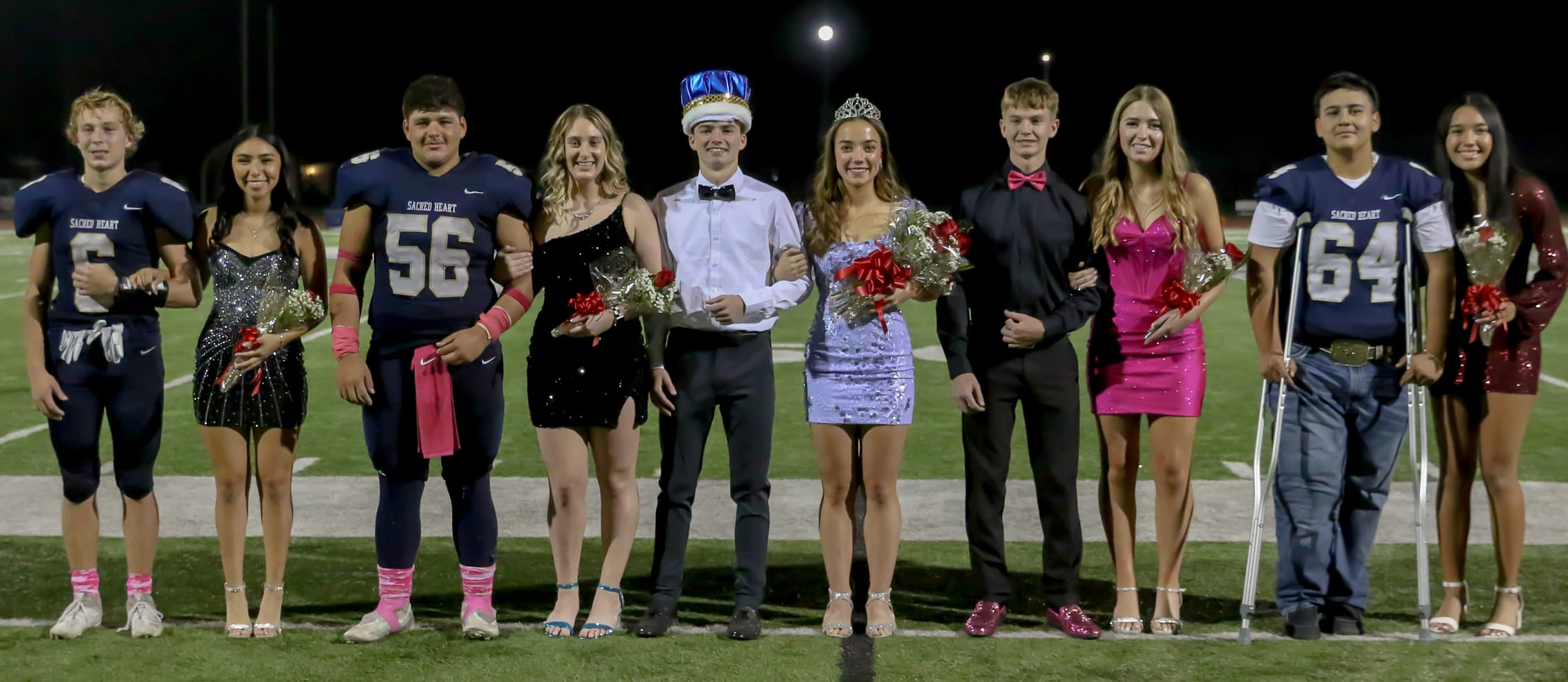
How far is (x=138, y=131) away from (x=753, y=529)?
246 centimetres

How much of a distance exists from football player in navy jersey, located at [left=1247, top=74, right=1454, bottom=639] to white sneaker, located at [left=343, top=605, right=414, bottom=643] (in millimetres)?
2974

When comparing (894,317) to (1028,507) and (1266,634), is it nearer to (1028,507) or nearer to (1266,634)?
(1266,634)

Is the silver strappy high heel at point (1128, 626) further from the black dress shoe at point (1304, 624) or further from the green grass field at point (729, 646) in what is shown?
the black dress shoe at point (1304, 624)

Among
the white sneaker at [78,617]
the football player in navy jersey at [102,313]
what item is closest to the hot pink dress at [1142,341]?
the football player in navy jersey at [102,313]

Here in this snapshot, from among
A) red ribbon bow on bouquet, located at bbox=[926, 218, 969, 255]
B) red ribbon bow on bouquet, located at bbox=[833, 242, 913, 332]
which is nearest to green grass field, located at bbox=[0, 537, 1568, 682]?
red ribbon bow on bouquet, located at bbox=[833, 242, 913, 332]

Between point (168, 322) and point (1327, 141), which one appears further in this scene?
point (168, 322)

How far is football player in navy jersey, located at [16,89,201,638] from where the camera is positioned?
490 cm

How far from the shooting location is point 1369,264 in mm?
4887

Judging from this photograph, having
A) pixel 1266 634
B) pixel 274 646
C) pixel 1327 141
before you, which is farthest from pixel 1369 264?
pixel 274 646

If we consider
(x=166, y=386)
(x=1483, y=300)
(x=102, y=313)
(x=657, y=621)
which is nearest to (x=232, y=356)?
(x=102, y=313)

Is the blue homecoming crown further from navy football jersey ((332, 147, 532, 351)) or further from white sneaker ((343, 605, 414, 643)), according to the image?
white sneaker ((343, 605, 414, 643))

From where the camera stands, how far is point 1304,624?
16.4 ft

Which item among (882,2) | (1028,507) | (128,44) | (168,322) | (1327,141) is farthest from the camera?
(882,2)

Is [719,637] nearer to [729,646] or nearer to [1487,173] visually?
[729,646]
